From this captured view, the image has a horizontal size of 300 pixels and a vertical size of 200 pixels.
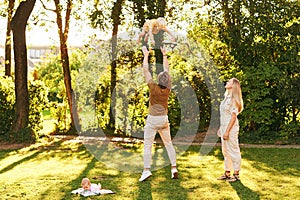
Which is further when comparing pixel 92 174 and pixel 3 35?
pixel 3 35

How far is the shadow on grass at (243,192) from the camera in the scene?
7148 millimetres

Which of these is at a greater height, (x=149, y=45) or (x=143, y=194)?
(x=149, y=45)

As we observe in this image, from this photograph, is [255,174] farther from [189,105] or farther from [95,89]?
[95,89]

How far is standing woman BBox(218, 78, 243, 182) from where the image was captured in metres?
8.18

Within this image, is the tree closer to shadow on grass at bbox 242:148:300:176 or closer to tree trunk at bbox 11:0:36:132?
shadow on grass at bbox 242:148:300:176

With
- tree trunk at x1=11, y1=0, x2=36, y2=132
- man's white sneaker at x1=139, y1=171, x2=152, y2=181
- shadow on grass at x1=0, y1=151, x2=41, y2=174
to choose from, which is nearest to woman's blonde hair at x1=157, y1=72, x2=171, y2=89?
man's white sneaker at x1=139, y1=171, x2=152, y2=181

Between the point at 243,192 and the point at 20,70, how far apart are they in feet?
29.8

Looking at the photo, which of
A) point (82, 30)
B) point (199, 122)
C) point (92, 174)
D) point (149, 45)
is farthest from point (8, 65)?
point (92, 174)

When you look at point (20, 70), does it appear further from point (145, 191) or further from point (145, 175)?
point (145, 191)

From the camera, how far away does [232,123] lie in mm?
8164

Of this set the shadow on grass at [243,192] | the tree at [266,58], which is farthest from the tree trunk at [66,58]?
the shadow on grass at [243,192]

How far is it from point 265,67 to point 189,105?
8.61 ft

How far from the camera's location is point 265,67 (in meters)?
14.3

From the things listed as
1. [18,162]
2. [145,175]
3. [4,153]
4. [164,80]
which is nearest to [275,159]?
[145,175]
